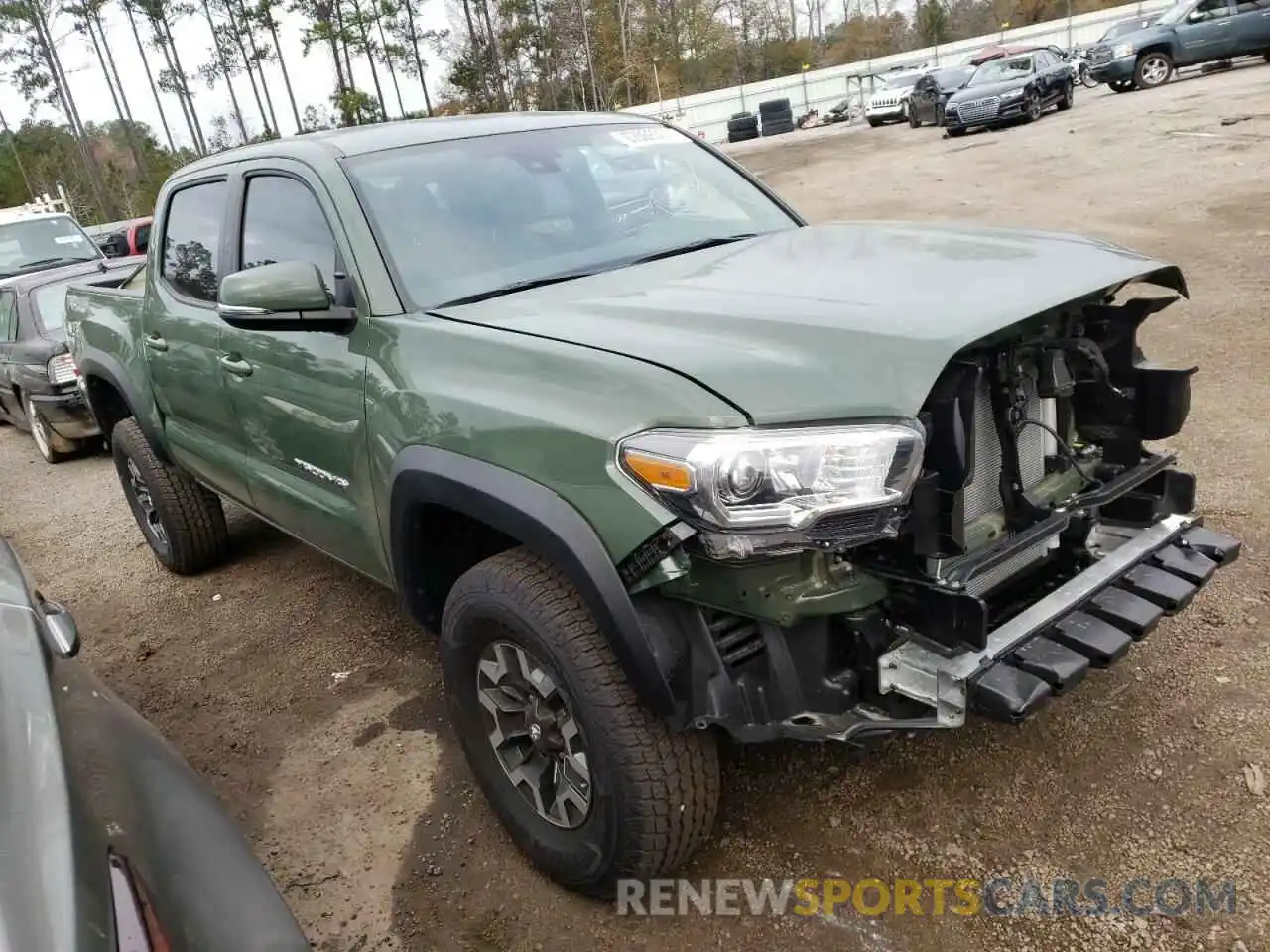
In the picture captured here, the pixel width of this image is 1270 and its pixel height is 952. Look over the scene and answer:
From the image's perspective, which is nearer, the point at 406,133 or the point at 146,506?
the point at 406,133

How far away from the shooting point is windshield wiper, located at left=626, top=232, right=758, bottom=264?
3.01 meters

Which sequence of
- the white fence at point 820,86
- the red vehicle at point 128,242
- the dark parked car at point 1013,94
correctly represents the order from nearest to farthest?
the red vehicle at point 128,242, the dark parked car at point 1013,94, the white fence at point 820,86

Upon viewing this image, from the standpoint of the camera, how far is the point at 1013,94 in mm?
19531

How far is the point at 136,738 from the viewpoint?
172 cm

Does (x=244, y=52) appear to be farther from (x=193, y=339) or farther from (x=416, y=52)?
(x=193, y=339)

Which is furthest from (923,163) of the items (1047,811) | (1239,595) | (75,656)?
(75,656)

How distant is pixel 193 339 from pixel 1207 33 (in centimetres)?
2334

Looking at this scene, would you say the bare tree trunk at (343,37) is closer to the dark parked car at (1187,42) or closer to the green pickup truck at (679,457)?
the dark parked car at (1187,42)

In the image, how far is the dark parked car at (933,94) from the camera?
23922 millimetres

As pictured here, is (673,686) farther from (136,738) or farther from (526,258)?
(526,258)

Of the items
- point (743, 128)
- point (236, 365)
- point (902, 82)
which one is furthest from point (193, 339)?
point (743, 128)

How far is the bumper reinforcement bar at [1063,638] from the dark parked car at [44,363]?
6.86 m

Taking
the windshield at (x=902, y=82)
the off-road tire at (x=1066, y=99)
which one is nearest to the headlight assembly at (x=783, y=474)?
the off-road tire at (x=1066, y=99)

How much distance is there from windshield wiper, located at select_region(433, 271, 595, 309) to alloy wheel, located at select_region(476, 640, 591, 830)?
972 mm
